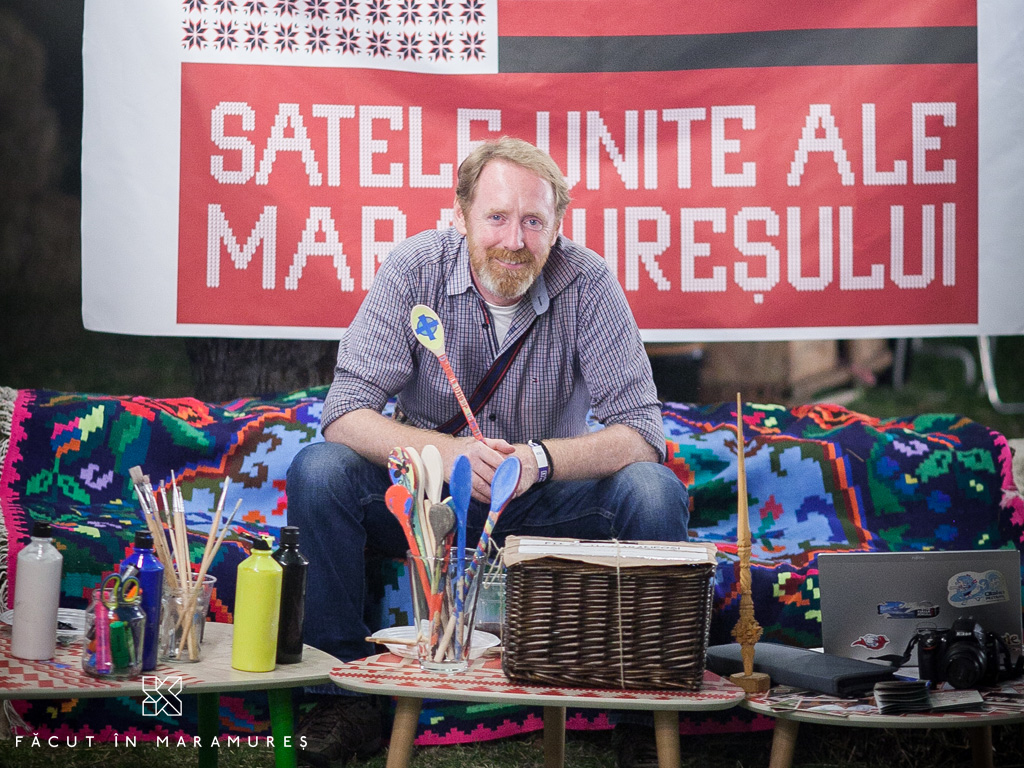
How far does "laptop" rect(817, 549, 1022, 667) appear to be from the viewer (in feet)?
4.97

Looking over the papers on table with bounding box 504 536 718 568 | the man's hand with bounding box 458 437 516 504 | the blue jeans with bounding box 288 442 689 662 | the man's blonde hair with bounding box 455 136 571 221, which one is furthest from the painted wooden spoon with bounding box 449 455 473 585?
the man's blonde hair with bounding box 455 136 571 221

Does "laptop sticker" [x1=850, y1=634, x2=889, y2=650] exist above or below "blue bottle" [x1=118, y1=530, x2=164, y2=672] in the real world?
below

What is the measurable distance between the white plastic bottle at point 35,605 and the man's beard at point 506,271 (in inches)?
40.8

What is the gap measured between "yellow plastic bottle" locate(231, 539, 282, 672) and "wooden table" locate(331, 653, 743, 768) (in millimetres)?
101

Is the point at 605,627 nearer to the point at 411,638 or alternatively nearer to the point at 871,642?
the point at 411,638

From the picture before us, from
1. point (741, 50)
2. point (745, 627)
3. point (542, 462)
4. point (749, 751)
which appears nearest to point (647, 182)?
point (741, 50)

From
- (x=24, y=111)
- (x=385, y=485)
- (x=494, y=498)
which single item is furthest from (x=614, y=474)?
(x=24, y=111)

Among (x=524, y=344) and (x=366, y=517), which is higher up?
(x=524, y=344)

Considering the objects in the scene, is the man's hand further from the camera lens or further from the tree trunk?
the tree trunk

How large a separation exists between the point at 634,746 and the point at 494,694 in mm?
675

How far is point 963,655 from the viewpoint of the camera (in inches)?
56.3

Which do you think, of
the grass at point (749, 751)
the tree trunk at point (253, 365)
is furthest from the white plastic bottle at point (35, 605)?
the tree trunk at point (253, 365)

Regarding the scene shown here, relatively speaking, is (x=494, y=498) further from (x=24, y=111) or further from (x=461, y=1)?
(x=24, y=111)

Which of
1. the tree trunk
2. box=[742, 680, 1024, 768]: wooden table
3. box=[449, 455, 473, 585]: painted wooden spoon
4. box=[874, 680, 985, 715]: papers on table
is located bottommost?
box=[742, 680, 1024, 768]: wooden table
